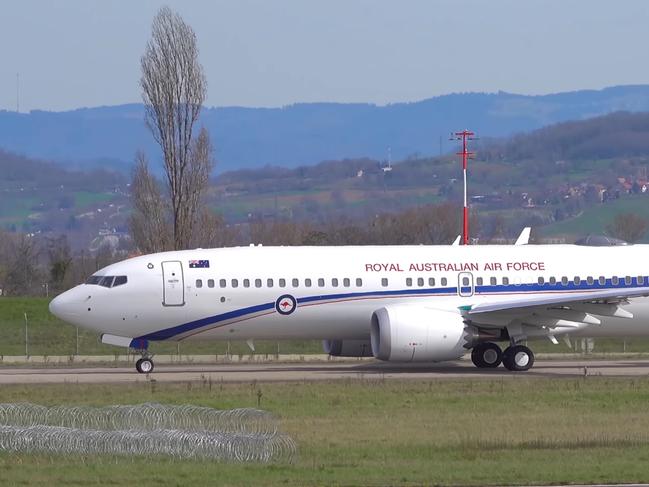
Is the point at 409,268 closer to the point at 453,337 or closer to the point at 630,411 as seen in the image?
the point at 453,337

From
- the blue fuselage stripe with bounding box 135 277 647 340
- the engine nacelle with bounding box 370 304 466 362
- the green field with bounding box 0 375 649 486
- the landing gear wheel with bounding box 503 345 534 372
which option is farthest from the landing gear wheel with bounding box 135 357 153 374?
the landing gear wheel with bounding box 503 345 534 372

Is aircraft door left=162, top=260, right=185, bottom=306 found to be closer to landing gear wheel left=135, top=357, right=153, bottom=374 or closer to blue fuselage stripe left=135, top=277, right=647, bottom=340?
blue fuselage stripe left=135, top=277, right=647, bottom=340

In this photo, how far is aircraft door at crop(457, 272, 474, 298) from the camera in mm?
39500

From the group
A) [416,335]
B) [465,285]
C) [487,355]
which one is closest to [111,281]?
[416,335]

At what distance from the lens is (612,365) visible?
4244 centimetres

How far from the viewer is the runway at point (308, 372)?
122 ft

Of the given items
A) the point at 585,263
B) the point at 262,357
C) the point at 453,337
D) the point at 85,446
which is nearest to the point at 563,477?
the point at 85,446

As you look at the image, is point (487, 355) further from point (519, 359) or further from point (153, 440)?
point (153, 440)

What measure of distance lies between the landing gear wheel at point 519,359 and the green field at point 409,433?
2.08 m

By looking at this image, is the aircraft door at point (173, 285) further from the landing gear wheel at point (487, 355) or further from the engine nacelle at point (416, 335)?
the landing gear wheel at point (487, 355)

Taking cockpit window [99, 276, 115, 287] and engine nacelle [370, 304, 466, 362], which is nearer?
engine nacelle [370, 304, 466, 362]

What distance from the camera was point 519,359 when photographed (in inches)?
1539

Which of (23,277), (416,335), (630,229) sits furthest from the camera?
(630,229)

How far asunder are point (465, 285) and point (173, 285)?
771 cm
